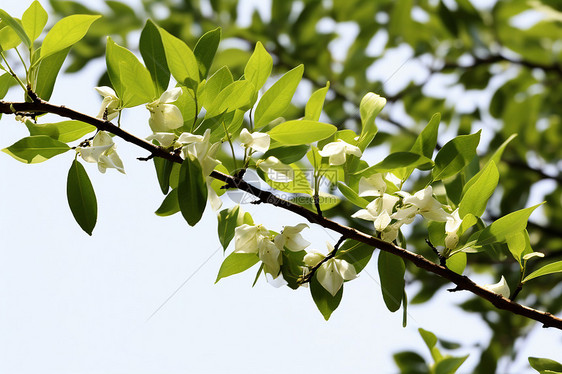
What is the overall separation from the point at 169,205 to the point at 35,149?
0.53ft

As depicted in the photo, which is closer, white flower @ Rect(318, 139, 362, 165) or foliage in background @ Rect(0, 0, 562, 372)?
white flower @ Rect(318, 139, 362, 165)

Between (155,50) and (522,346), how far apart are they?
150cm

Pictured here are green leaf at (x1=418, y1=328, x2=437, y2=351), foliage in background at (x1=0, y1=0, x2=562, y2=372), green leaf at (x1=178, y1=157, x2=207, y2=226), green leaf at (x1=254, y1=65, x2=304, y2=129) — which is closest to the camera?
green leaf at (x1=178, y1=157, x2=207, y2=226)

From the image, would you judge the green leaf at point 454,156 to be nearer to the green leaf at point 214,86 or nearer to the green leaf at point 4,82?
the green leaf at point 214,86

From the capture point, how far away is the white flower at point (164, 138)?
1.86 ft

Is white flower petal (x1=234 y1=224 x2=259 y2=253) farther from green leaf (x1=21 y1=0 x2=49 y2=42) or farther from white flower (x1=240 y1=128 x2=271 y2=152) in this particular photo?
green leaf (x1=21 y1=0 x2=49 y2=42)

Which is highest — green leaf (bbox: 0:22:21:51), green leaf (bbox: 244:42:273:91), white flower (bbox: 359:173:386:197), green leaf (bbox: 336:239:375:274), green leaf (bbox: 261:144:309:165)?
green leaf (bbox: 0:22:21:51)

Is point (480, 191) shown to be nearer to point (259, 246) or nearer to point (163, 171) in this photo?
point (259, 246)

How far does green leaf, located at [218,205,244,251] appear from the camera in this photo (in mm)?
625

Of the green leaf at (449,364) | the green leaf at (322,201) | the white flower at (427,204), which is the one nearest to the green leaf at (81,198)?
the green leaf at (322,201)

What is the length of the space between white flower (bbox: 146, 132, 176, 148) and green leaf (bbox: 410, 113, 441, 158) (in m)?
0.29

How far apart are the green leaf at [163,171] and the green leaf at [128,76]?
0.24 ft

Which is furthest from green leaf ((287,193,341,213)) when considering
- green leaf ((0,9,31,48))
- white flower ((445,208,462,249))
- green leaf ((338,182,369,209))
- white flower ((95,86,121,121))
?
green leaf ((0,9,31,48))

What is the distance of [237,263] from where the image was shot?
0.65 metres
